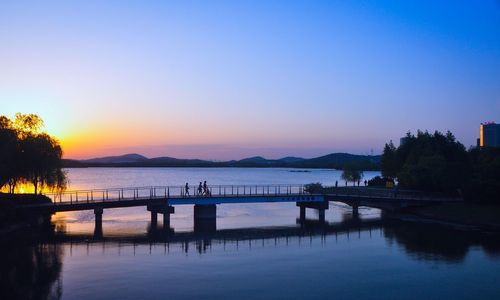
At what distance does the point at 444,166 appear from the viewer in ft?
223

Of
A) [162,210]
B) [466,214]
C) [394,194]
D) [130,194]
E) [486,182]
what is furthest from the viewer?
[130,194]

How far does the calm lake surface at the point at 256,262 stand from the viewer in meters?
27.4

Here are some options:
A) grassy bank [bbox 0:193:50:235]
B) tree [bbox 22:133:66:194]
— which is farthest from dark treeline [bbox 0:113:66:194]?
grassy bank [bbox 0:193:50:235]

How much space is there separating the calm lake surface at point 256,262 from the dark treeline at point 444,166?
9.23 meters

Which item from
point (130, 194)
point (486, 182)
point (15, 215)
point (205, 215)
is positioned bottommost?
point (130, 194)

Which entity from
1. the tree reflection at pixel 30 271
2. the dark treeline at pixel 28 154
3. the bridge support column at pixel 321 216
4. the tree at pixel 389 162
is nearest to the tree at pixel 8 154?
the dark treeline at pixel 28 154

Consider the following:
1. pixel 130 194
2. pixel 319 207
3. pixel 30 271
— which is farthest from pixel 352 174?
pixel 30 271

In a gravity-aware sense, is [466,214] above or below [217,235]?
above

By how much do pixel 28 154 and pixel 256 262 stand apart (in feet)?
96.6

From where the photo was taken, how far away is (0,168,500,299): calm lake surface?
1079 inches

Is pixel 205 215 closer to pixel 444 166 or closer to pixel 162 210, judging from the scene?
pixel 162 210

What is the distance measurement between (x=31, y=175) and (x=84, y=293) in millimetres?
31041

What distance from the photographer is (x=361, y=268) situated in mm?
33312

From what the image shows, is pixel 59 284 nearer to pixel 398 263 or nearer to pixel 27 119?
pixel 398 263
